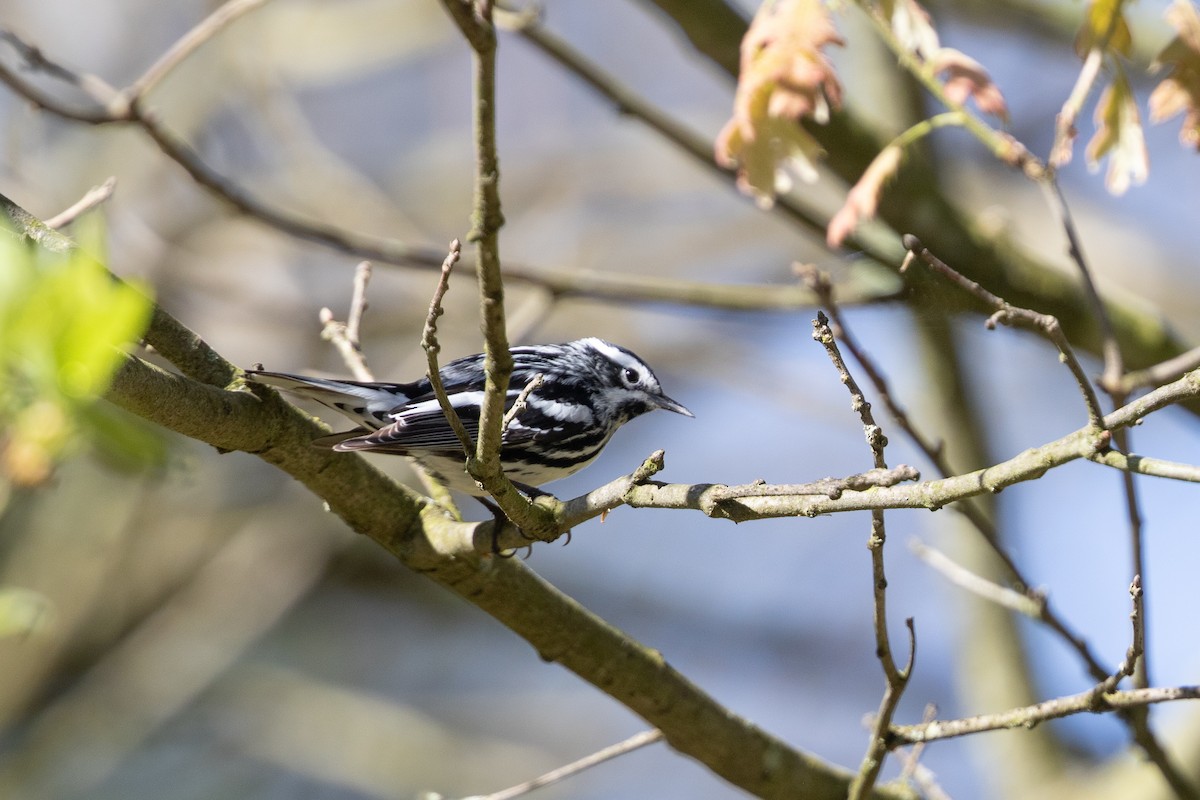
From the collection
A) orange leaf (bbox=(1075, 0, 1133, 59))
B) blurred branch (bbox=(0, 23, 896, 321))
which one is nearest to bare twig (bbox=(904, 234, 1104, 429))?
orange leaf (bbox=(1075, 0, 1133, 59))

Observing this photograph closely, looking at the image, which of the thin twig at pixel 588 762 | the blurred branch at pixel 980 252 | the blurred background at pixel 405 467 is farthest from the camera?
the blurred background at pixel 405 467

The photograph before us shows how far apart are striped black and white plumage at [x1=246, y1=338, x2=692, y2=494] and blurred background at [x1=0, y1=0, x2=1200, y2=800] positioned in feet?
5.57

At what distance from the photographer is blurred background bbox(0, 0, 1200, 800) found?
20.2ft

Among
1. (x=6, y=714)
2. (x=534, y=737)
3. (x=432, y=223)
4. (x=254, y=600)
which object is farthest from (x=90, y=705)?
(x=432, y=223)

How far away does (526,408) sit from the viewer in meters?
3.04

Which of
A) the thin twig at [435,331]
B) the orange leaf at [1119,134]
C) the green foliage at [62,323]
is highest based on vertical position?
the orange leaf at [1119,134]

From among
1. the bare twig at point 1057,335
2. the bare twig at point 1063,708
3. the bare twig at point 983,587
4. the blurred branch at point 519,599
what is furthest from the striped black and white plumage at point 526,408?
the bare twig at point 1057,335

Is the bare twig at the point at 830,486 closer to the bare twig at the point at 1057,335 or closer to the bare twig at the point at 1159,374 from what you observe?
the bare twig at the point at 1057,335

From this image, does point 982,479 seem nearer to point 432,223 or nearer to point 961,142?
point 961,142

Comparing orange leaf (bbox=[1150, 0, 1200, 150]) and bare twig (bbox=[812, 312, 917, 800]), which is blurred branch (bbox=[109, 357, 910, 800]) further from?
orange leaf (bbox=[1150, 0, 1200, 150])

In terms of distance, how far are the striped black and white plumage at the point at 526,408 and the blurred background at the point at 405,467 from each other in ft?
5.57

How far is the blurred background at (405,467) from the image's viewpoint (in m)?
6.16

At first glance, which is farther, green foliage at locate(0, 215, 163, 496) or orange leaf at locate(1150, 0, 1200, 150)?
orange leaf at locate(1150, 0, 1200, 150)

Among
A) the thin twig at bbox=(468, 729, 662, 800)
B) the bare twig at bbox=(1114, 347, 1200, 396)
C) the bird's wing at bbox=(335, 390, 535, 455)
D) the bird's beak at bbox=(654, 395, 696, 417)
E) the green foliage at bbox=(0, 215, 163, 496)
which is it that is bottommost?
the green foliage at bbox=(0, 215, 163, 496)
